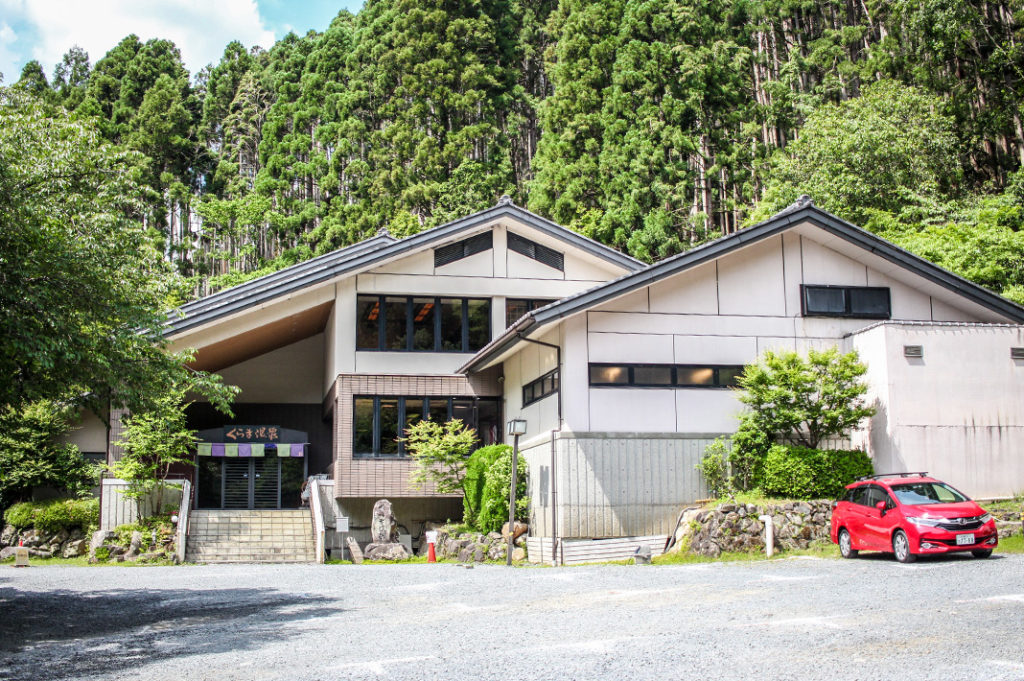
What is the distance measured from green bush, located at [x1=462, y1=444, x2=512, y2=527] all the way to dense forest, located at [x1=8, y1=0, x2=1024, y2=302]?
8176 mm

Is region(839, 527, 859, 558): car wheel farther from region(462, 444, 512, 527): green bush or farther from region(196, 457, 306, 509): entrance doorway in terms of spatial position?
region(196, 457, 306, 509): entrance doorway

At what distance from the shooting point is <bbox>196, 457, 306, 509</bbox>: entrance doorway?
29.0 metres

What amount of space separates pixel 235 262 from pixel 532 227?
3405 cm

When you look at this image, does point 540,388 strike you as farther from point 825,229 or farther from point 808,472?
point 825,229

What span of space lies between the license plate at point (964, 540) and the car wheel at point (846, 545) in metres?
1.94

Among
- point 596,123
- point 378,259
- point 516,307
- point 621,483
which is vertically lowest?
point 621,483

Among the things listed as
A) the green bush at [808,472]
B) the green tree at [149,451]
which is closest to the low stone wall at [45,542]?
the green tree at [149,451]

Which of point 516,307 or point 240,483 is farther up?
point 516,307

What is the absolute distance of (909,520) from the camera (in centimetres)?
1484

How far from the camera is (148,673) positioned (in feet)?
27.9

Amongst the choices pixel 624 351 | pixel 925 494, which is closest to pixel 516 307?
pixel 624 351

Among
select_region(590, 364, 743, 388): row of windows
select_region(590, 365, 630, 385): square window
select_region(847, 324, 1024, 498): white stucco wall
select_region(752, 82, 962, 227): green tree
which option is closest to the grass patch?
select_region(847, 324, 1024, 498): white stucco wall

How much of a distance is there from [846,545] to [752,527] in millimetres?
1892

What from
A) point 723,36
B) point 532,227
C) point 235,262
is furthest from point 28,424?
point 723,36
